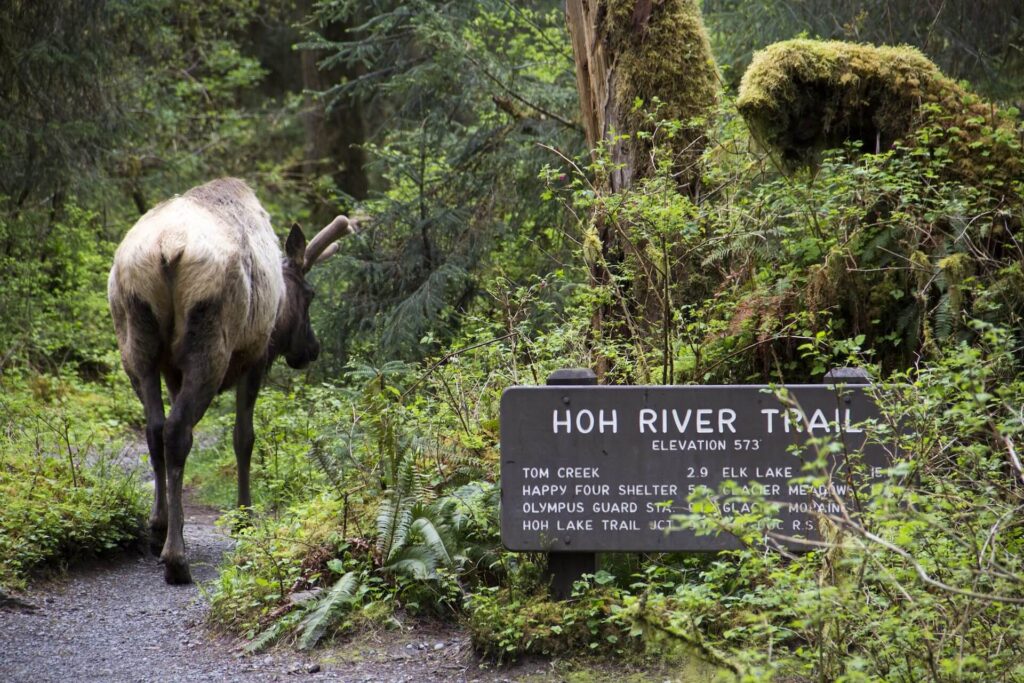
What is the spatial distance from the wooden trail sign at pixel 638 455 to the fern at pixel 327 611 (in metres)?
1.20

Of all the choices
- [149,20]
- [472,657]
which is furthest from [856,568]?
[149,20]

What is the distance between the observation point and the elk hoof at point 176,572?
7938 millimetres

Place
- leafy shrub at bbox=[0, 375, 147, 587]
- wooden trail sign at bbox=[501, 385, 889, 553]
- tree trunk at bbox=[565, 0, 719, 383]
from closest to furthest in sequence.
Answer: wooden trail sign at bbox=[501, 385, 889, 553], leafy shrub at bbox=[0, 375, 147, 587], tree trunk at bbox=[565, 0, 719, 383]

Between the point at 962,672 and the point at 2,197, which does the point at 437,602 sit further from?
the point at 2,197

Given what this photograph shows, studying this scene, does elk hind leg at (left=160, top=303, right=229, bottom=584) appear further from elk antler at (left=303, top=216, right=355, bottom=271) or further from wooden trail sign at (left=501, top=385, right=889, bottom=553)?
wooden trail sign at (left=501, top=385, right=889, bottom=553)

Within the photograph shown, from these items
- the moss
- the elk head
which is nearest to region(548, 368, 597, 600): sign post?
the moss

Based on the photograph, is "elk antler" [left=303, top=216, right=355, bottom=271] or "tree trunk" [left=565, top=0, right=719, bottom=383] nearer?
"tree trunk" [left=565, top=0, right=719, bottom=383]

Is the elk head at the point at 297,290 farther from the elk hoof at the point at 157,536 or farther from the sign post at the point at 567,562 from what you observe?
the sign post at the point at 567,562

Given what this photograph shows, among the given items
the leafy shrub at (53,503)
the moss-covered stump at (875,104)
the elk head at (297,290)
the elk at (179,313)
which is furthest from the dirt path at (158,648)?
the moss-covered stump at (875,104)

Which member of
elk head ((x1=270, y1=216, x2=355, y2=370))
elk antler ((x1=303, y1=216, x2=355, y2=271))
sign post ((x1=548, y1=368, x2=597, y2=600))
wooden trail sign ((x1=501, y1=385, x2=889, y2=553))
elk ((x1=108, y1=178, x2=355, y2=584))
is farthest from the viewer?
elk antler ((x1=303, y1=216, x2=355, y2=271))

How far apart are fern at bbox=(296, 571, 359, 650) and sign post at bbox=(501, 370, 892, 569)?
122 centimetres

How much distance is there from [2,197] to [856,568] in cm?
1166

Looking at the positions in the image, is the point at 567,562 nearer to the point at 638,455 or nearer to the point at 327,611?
the point at 638,455

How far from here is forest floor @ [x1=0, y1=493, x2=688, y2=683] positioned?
548 centimetres
